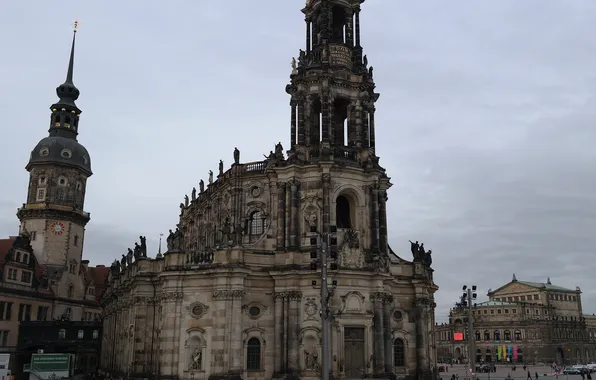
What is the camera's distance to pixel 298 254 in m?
43.1

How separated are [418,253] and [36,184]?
4986cm

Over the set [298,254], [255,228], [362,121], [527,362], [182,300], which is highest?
[362,121]

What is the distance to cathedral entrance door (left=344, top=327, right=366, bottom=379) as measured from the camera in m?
41.7

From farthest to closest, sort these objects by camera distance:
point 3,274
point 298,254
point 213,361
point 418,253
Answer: point 3,274, point 418,253, point 298,254, point 213,361

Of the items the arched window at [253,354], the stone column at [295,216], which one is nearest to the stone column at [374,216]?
the stone column at [295,216]

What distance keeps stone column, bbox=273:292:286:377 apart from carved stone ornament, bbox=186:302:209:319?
16.7 feet

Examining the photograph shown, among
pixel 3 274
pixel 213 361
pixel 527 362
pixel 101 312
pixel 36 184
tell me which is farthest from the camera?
pixel 527 362

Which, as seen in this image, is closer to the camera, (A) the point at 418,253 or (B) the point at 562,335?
(A) the point at 418,253

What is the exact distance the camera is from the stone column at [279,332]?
41.2 meters

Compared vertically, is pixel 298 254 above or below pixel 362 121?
below

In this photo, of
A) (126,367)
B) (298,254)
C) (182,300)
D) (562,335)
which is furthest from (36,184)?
(562,335)

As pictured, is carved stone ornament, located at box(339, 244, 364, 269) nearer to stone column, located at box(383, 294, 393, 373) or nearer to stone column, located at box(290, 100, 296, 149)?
stone column, located at box(383, 294, 393, 373)

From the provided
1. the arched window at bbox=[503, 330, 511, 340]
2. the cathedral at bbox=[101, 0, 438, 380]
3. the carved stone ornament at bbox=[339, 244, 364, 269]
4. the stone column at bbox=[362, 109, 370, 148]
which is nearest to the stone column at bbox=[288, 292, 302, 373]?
the cathedral at bbox=[101, 0, 438, 380]

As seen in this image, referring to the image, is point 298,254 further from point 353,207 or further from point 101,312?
point 101,312
